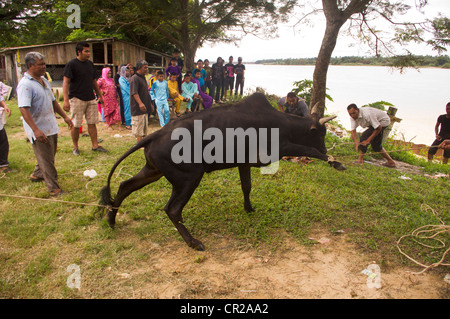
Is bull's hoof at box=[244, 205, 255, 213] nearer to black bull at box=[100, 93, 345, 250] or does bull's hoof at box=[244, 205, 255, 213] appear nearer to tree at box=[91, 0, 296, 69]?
black bull at box=[100, 93, 345, 250]

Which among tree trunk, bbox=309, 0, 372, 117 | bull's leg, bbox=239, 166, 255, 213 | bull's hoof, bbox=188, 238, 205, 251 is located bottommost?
bull's hoof, bbox=188, 238, 205, 251

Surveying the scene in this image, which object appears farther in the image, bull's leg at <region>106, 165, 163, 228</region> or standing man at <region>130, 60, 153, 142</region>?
standing man at <region>130, 60, 153, 142</region>

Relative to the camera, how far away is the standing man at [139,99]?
6824mm

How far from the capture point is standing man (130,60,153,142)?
682 centimetres

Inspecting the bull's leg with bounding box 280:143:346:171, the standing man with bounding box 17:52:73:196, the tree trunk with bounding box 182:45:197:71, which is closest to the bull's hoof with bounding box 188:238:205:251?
the bull's leg with bounding box 280:143:346:171

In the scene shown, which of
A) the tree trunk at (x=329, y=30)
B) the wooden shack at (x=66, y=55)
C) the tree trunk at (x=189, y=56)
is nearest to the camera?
the tree trunk at (x=329, y=30)

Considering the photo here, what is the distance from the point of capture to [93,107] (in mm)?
6664

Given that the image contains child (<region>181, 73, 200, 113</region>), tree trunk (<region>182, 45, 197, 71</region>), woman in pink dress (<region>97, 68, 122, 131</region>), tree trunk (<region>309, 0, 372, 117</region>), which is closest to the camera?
tree trunk (<region>309, 0, 372, 117</region>)

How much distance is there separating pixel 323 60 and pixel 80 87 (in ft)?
21.1

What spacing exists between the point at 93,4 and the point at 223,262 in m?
12.9

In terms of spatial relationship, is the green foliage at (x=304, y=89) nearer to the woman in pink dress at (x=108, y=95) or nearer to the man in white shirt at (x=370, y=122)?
the man in white shirt at (x=370, y=122)

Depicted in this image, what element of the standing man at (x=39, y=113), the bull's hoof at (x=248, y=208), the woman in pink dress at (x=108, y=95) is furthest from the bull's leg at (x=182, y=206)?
the woman in pink dress at (x=108, y=95)

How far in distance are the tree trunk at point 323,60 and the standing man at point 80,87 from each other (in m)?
5.64

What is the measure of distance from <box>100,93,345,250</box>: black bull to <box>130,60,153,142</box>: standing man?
3.28 metres
